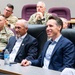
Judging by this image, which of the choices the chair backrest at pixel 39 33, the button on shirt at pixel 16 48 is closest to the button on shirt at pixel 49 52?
the chair backrest at pixel 39 33

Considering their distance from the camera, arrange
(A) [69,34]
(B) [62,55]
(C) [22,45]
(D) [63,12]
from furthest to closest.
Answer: (D) [63,12]
(C) [22,45]
(A) [69,34]
(B) [62,55]

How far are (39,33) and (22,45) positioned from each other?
297 millimetres

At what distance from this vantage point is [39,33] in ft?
10.7

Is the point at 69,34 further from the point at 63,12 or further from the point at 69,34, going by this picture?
the point at 63,12

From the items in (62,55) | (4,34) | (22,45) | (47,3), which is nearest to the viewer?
(62,55)

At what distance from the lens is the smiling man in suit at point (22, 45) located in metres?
3.28

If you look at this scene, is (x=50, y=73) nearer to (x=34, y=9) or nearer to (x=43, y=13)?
(x=43, y=13)

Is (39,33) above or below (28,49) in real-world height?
above

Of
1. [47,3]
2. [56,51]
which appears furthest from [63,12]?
[56,51]

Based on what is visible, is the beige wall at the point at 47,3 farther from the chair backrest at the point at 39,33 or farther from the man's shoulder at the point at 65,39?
the man's shoulder at the point at 65,39

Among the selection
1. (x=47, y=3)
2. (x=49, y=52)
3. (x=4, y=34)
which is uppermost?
(x=47, y=3)

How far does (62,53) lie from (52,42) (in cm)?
22

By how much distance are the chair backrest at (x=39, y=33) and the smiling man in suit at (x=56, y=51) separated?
209mm

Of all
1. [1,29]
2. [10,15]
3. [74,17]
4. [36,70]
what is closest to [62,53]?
[36,70]
